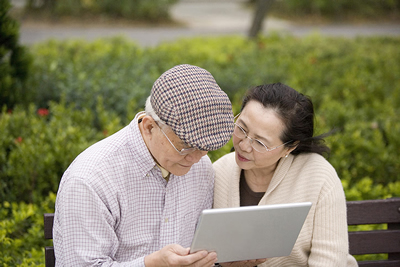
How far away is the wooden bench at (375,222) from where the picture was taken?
2668 millimetres

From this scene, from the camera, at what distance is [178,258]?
5.93 ft

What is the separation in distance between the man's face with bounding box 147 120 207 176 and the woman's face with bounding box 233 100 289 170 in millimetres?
406

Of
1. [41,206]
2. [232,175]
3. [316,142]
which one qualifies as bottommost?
[41,206]

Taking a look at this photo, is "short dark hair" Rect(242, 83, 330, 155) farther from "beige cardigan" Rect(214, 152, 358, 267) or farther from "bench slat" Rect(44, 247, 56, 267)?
"bench slat" Rect(44, 247, 56, 267)

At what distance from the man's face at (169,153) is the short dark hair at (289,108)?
527 millimetres

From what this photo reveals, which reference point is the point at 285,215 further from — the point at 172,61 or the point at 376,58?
the point at 376,58

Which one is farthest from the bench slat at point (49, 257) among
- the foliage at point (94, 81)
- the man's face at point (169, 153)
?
the foliage at point (94, 81)

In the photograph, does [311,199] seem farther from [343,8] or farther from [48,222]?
[343,8]

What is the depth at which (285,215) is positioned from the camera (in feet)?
6.14

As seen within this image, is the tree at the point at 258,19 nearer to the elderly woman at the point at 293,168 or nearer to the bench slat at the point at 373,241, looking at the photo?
the bench slat at the point at 373,241

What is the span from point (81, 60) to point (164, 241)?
14.1ft

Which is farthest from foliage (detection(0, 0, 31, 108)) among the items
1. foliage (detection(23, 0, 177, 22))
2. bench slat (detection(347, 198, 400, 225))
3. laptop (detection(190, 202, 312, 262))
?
foliage (detection(23, 0, 177, 22))

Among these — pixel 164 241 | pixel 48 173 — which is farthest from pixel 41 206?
pixel 164 241

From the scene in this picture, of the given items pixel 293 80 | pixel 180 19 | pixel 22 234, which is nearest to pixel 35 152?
pixel 22 234
